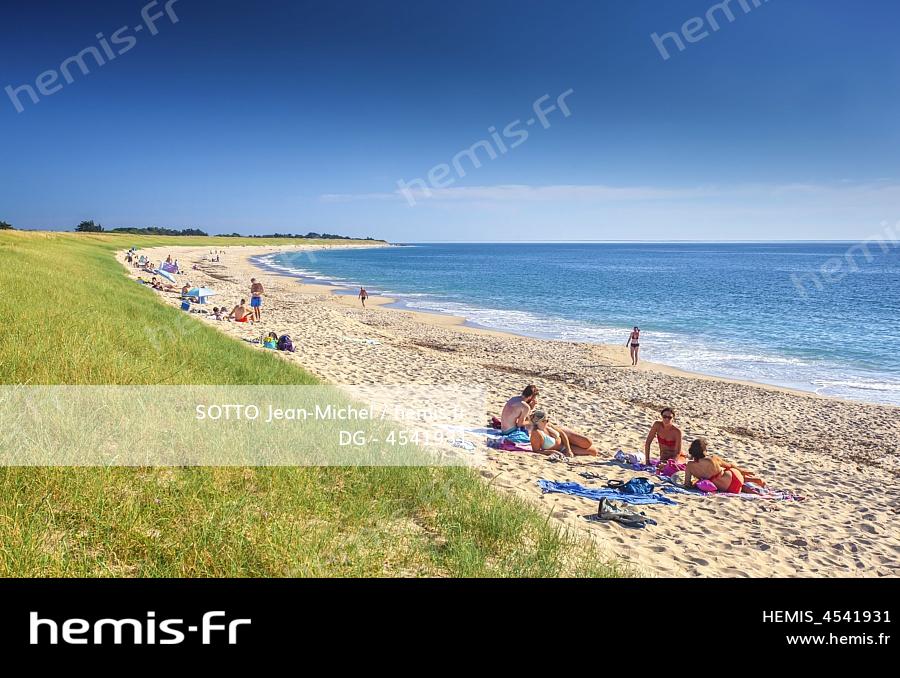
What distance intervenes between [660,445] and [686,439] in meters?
2.23

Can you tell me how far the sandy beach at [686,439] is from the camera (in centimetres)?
588

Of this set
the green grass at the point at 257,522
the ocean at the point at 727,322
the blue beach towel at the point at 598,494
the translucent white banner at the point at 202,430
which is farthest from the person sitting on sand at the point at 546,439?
the ocean at the point at 727,322

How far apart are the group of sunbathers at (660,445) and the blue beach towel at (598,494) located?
997 mm

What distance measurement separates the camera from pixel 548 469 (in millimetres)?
8156

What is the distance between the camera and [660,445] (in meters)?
8.92

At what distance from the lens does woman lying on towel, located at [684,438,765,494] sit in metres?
7.80

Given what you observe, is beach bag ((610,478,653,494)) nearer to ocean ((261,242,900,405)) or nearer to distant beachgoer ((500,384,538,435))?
distant beachgoer ((500,384,538,435))

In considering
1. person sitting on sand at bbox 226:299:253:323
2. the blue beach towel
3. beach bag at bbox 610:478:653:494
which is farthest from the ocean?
person sitting on sand at bbox 226:299:253:323

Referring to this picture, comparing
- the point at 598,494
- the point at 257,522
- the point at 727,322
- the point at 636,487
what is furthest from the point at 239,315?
the point at 727,322

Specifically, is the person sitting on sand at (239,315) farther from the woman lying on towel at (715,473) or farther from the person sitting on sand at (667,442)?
the woman lying on towel at (715,473)

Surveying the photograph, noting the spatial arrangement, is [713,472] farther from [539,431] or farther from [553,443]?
[539,431]
